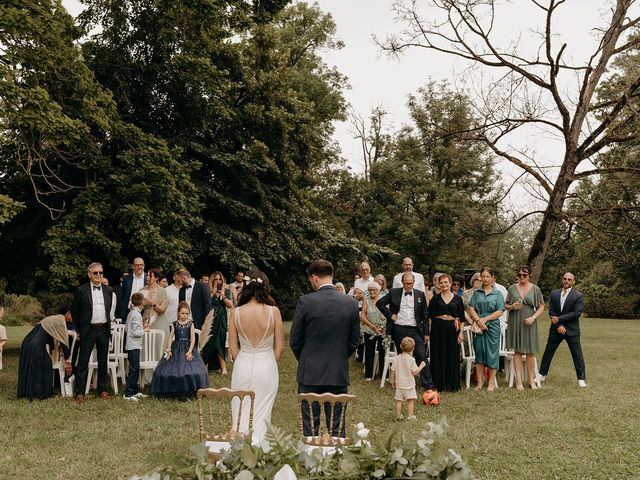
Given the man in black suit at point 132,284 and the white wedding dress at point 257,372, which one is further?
the man in black suit at point 132,284

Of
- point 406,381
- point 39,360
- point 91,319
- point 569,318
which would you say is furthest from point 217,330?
point 569,318

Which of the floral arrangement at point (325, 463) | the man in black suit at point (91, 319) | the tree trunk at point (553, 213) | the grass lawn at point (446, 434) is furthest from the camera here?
the tree trunk at point (553, 213)

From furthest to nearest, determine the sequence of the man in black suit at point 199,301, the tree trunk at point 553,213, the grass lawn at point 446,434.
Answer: the tree trunk at point 553,213, the man in black suit at point 199,301, the grass lawn at point 446,434

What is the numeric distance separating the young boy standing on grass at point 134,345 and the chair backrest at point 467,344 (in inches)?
207

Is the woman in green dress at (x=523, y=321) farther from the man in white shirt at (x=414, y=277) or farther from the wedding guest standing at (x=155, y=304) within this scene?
the wedding guest standing at (x=155, y=304)

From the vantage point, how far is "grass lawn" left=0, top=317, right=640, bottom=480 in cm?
586

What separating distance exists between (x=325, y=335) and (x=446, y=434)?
255 cm

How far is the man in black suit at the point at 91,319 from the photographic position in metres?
9.02

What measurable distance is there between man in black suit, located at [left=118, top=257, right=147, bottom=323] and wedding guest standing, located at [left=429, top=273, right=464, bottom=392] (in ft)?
15.8

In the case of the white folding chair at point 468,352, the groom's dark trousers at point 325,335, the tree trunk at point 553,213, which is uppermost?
the tree trunk at point 553,213

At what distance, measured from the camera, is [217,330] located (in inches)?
460

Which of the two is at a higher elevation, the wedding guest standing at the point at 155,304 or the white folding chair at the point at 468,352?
the wedding guest standing at the point at 155,304

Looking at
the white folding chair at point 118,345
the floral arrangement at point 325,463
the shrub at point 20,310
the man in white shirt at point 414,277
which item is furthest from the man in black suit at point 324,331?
the shrub at point 20,310

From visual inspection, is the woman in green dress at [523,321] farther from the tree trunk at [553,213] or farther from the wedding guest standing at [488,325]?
the tree trunk at [553,213]
